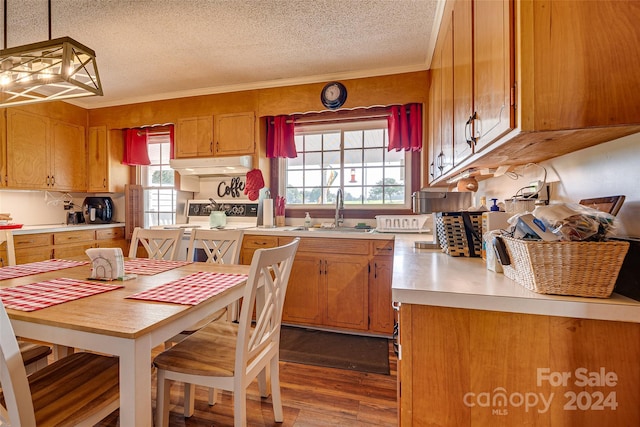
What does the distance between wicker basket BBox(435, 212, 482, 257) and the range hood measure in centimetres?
221

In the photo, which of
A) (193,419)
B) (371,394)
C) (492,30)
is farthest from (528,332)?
(193,419)

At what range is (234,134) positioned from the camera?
10.7 feet

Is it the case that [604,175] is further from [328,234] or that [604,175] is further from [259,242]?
[259,242]

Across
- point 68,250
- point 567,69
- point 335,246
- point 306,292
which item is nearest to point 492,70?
point 567,69

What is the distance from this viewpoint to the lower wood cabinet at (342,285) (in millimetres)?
2549

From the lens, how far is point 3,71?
1.55 metres

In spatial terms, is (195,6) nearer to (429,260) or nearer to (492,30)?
(492,30)

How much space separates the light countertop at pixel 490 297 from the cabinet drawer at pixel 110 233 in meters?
3.71

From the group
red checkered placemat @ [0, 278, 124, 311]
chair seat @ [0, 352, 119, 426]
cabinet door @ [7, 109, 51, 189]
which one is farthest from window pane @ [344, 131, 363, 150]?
cabinet door @ [7, 109, 51, 189]

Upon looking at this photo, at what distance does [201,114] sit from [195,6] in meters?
1.51

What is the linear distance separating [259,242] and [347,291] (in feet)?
3.09

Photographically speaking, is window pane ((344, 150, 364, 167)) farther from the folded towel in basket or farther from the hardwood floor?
the folded towel in basket

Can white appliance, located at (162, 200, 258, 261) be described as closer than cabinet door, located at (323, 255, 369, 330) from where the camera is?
No

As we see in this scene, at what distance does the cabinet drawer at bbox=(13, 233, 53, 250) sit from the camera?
2799 millimetres
